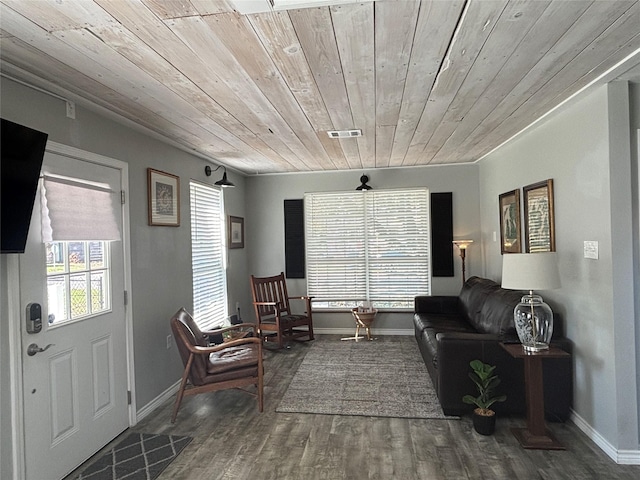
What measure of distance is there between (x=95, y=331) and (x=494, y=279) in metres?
4.33

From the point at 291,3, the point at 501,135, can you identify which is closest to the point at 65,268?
the point at 291,3

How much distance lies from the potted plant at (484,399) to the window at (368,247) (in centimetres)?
266

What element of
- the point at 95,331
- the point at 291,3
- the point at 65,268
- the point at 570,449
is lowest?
the point at 570,449

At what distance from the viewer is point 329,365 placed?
4.22 metres

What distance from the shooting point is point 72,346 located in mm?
2418

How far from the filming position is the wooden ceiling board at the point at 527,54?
1548 mm

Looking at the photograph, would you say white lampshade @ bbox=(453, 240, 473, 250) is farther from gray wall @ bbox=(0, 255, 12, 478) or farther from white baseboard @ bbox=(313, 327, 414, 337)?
gray wall @ bbox=(0, 255, 12, 478)

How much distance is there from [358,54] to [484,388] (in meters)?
2.44

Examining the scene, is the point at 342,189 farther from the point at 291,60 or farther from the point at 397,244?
the point at 291,60

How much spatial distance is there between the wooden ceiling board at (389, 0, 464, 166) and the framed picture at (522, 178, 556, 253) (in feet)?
4.19

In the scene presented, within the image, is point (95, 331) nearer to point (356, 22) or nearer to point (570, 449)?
point (356, 22)

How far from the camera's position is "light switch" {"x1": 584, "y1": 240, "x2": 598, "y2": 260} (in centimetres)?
250

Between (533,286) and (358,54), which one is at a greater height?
(358,54)

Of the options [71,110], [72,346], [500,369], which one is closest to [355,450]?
[500,369]
